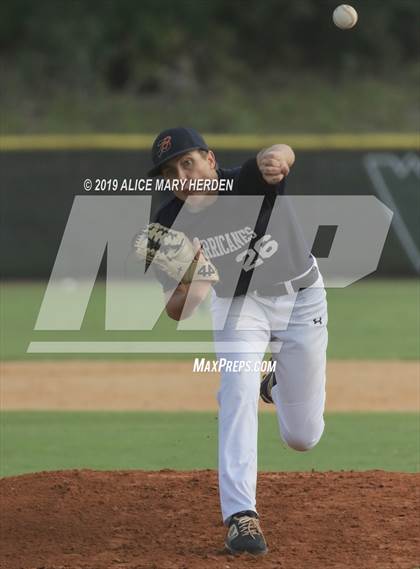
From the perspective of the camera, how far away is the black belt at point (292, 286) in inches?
230

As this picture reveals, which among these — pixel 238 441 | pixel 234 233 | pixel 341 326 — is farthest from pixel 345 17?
pixel 341 326

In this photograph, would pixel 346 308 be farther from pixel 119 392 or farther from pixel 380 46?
pixel 380 46

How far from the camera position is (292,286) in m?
5.96

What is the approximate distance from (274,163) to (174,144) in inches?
19.4

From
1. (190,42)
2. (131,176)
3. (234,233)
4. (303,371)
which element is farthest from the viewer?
(190,42)

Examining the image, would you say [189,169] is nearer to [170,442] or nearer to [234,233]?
[234,233]

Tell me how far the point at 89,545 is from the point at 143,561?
0.47m

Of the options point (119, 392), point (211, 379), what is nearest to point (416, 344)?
point (211, 379)

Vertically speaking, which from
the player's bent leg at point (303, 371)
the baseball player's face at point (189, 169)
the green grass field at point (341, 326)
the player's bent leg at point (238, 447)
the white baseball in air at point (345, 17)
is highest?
the green grass field at point (341, 326)

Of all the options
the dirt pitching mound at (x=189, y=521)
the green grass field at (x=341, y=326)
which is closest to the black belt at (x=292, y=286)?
the dirt pitching mound at (x=189, y=521)

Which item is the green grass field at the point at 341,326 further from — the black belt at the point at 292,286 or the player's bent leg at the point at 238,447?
the player's bent leg at the point at 238,447

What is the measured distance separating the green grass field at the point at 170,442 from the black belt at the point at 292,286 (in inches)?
91.8

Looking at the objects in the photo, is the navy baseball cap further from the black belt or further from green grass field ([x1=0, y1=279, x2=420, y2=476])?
green grass field ([x1=0, y1=279, x2=420, y2=476])

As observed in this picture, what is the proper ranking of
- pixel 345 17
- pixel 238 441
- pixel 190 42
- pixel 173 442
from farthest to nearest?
pixel 190 42
pixel 173 442
pixel 345 17
pixel 238 441
